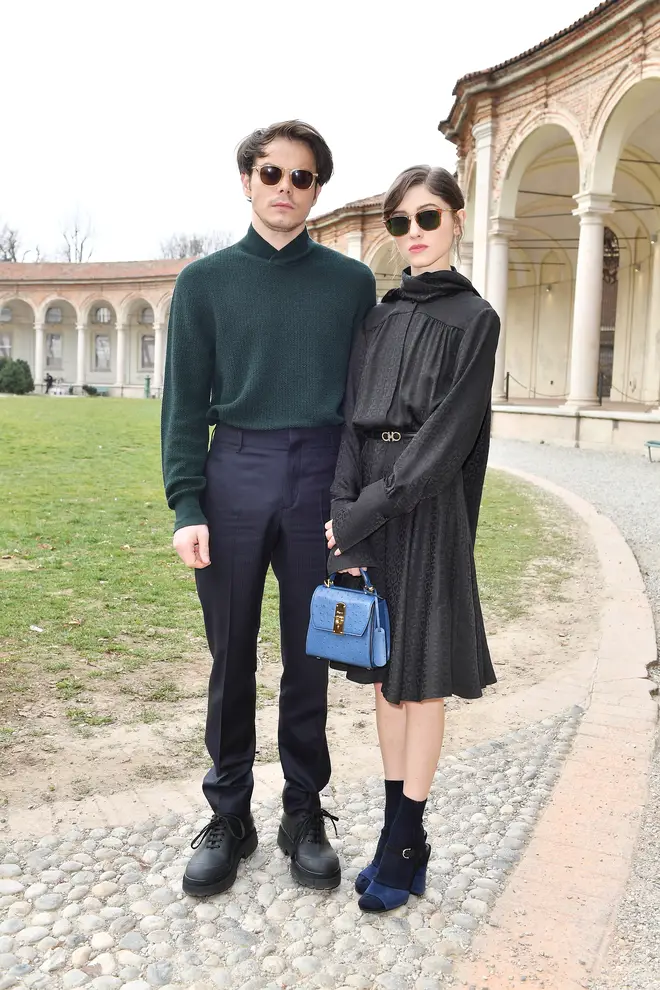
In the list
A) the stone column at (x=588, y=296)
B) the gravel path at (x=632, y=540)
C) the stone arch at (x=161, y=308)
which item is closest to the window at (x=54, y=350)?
the stone arch at (x=161, y=308)

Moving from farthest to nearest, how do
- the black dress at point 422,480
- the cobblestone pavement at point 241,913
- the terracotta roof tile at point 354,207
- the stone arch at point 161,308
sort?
the stone arch at point 161,308
the terracotta roof tile at point 354,207
the black dress at point 422,480
the cobblestone pavement at point 241,913

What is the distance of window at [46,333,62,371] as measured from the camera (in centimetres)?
5841

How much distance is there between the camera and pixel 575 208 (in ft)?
72.1

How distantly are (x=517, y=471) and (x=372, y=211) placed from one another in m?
22.1

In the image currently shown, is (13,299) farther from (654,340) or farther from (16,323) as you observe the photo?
(654,340)

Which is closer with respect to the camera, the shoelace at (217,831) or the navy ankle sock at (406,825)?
the navy ankle sock at (406,825)

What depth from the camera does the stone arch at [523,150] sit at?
18.8m

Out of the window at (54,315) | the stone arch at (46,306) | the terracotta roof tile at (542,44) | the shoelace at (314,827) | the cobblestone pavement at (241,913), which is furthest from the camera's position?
the window at (54,315)

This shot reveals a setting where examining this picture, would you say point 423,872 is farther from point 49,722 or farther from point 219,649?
point 49,722

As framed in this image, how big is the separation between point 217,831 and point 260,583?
77 centimetres

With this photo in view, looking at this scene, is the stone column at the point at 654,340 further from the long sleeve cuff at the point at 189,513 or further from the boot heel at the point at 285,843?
the long sleeve cuff at the point at 189,513

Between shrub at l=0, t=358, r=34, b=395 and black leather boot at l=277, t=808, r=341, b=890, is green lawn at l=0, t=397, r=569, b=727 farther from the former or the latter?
shrub at l=0, t=358, r=34, b=395

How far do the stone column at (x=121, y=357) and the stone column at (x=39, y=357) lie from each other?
5.14 meters

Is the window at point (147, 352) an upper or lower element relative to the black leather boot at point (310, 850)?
upper
